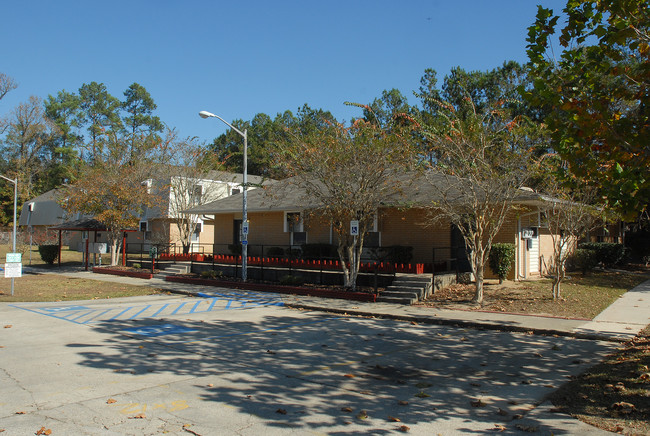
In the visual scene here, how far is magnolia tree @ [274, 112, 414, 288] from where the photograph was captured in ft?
52.5

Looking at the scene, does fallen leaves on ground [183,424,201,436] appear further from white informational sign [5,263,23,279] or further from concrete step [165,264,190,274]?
concrete step [165,264,190,274]

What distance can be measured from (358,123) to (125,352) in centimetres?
1048

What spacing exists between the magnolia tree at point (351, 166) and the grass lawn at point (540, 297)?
368 cm

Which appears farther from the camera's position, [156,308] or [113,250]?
[113,250]

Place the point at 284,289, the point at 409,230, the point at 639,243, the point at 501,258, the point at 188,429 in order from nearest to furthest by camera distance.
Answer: the point at 188,429 → the point at 501,258 → the point at 284,289 → the point at 409,230 → the point at 639,243

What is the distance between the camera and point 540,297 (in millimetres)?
15023

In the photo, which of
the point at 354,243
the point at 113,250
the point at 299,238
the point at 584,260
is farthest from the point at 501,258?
the point at 113,250

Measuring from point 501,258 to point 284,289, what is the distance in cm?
781

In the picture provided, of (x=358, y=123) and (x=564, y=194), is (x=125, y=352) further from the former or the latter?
(x=564, y=194)

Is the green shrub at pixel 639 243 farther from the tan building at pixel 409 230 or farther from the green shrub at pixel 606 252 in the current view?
the tan building at pixel 409 230

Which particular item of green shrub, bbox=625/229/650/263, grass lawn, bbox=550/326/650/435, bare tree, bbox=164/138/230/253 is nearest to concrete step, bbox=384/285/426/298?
grass lawn, bbox=550/326/650/435

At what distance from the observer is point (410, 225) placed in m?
20.4

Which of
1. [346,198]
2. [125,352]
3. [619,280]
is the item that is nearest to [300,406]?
[125,352]

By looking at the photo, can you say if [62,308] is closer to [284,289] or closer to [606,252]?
[284,289]
